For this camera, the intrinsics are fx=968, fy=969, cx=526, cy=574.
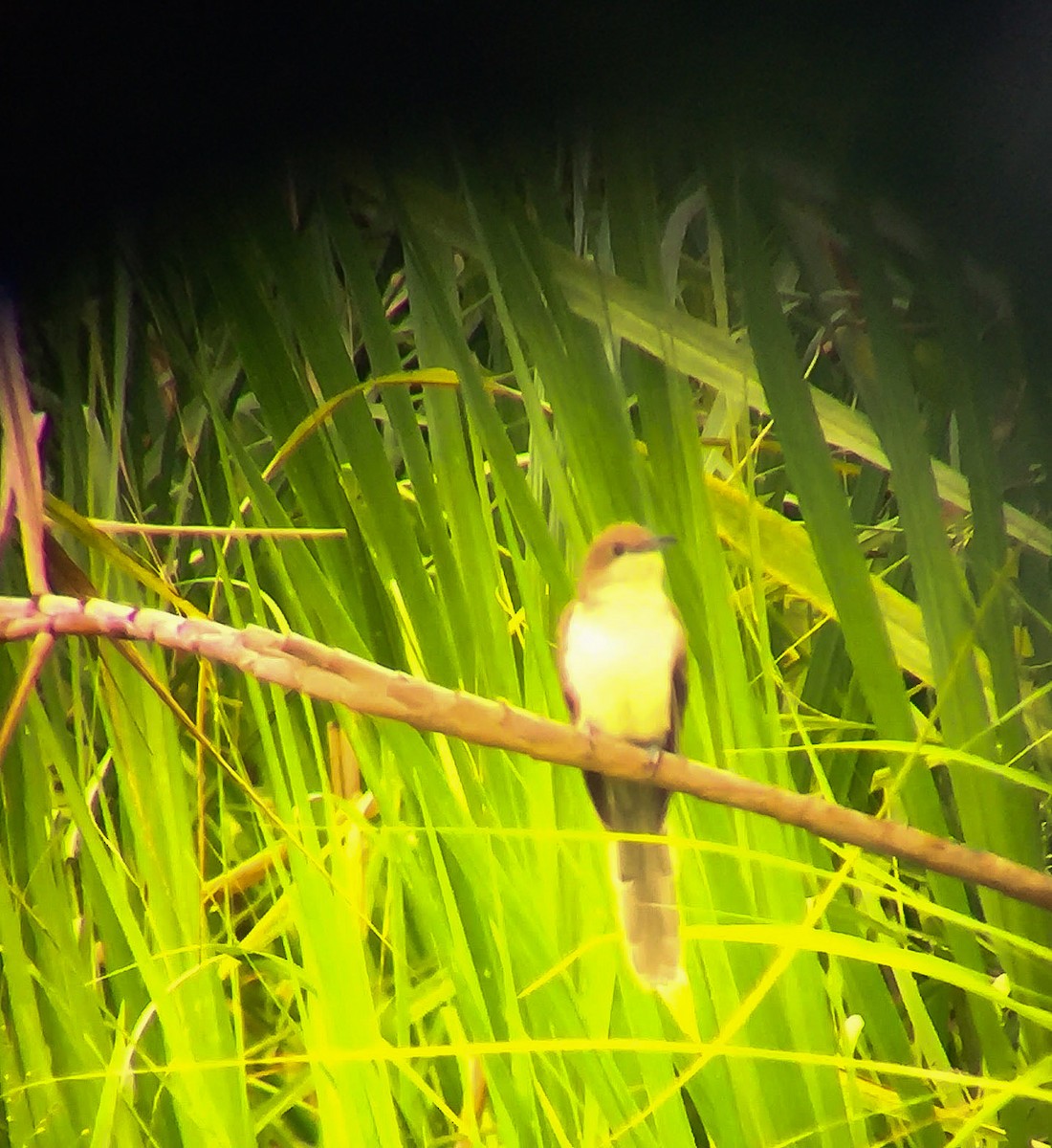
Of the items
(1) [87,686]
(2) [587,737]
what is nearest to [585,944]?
(2) [587,737]

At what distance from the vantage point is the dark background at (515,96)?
77 cm

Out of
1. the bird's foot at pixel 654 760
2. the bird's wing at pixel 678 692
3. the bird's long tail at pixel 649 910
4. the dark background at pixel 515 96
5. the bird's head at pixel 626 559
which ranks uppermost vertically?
the dark background at pixel 515 96

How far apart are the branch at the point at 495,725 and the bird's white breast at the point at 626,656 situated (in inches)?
1.4

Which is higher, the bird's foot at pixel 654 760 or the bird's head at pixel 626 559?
the bird's head at pixel 626 559

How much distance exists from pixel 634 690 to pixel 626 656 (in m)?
0.03

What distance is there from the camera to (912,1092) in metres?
0.71

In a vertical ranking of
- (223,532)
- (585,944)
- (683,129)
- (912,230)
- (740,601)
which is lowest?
(585,944)

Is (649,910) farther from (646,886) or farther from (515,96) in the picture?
(515,96)

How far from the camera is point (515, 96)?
0.83m

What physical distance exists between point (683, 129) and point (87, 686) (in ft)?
2.37

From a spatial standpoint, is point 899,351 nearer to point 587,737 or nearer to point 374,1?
point 587,737

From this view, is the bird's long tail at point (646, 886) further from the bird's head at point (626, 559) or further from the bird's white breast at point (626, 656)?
the bird's head at point (626, 559)

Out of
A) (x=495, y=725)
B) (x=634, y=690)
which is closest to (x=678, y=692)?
(x=634, y=690)

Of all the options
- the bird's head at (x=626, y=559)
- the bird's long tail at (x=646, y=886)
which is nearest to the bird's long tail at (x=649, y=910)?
the bird's long tail at (x=646, y=886)
